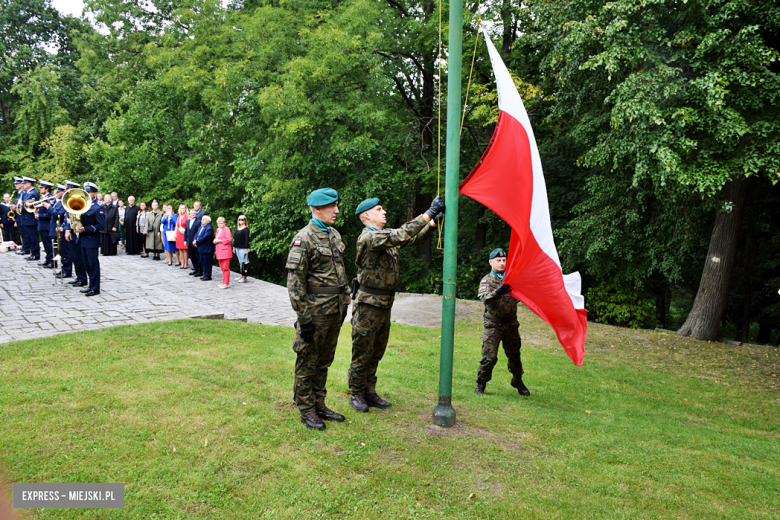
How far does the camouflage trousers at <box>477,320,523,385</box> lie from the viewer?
6.70 m

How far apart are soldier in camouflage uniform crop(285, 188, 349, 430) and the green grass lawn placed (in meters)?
0.45

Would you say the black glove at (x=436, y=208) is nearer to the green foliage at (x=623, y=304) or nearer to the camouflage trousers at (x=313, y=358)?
the camouflage trousers at (x=313, y=358)

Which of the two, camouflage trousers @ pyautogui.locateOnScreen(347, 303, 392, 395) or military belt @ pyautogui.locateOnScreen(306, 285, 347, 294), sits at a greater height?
military belt @ pyautogui.locateOnScreen(306, 285, 347, 294)

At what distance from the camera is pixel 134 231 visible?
19.3 meters

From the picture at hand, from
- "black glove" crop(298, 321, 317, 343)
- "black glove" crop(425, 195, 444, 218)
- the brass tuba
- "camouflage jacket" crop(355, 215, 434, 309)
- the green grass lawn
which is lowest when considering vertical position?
the green grass lawn

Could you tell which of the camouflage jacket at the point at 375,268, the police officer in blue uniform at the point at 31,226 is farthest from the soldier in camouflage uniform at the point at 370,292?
the police officer in blue uniform at the point at 31,226

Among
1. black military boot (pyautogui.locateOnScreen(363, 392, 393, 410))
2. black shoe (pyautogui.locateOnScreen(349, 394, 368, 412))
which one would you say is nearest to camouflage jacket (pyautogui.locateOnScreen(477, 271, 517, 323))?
black military boot (pyautogui.locateOnScreen(363, 392, 393, 410))

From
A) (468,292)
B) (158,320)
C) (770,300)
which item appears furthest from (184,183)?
(770,300)

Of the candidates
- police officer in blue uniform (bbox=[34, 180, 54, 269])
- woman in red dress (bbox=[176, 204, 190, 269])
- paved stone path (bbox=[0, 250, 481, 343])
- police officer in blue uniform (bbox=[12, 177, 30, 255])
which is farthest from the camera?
woman in red dress (bbox=[176, 204, 190, 269])

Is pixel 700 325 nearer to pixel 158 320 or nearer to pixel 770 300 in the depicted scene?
pixel 770 300

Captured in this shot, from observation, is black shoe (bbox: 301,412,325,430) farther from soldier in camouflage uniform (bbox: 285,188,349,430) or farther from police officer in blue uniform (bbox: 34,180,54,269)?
police officer in blue uniform (bbox: 34,180,54,269)

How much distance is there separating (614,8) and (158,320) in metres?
10.5

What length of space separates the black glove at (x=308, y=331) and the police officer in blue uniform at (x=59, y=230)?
33.2 feet

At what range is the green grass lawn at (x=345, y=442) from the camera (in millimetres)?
3846
